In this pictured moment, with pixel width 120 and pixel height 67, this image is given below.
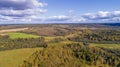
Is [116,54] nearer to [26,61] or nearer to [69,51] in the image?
[69,51]

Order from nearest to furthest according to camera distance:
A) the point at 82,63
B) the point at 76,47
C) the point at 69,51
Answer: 1. the point at 82,63
2. the point at 69,51
3. the point at 76,47

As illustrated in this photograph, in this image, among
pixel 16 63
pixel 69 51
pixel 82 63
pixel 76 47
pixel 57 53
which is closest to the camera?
pixel 16 63

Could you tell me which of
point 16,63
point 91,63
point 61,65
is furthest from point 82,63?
point 16,63

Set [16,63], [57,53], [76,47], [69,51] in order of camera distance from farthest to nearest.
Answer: [76,47]
[69,51]
[57,53]
[16,63]

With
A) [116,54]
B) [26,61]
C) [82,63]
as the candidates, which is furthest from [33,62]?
[116,54]

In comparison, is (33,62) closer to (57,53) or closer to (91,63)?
(57,53)

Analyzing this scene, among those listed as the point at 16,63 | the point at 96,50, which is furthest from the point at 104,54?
the point at 16,63

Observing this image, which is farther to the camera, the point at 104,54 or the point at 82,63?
the point at 104,54

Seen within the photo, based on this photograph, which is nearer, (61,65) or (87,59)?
(61,65)
